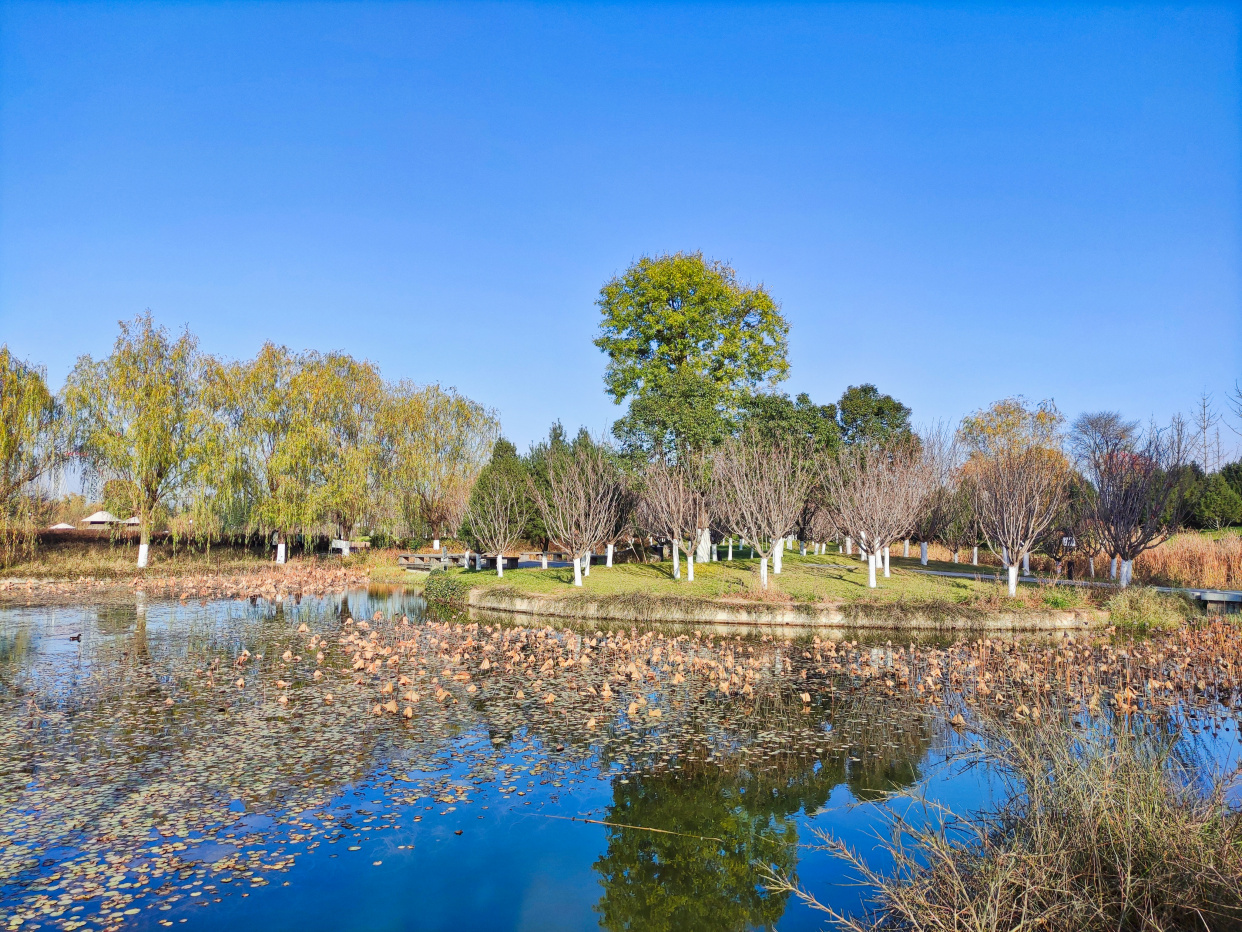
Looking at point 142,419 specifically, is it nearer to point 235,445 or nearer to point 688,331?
point 235,445

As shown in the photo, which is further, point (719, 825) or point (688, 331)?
point (688, 331)

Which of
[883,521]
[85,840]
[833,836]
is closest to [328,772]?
[85,840]

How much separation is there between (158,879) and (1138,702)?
537 inches

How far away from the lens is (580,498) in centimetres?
2767

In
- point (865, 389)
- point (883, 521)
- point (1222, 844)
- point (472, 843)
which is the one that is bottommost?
point (472, 843)

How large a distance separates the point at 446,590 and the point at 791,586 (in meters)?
12.6

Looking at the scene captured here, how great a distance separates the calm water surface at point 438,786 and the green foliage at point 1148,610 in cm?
960

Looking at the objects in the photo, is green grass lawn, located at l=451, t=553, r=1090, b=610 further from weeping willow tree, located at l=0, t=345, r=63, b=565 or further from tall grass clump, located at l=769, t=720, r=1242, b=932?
weeping willow tree, located at l=0, t=345, r=63, b=565

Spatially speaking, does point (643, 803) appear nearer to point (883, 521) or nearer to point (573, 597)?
point (573, 597)

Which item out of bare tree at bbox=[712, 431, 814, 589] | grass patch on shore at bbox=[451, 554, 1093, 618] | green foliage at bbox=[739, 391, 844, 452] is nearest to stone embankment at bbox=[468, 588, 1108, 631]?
grass patch on shore at bbox=[451, 554, 1093, 618]

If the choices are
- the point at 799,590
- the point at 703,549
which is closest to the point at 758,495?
the point at 799,590

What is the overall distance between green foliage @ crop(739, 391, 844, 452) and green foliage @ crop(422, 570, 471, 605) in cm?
1504

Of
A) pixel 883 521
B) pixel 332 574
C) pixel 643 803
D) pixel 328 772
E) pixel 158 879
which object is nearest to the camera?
pixel 158 879

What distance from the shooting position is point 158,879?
21.2 ft
